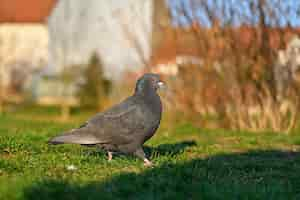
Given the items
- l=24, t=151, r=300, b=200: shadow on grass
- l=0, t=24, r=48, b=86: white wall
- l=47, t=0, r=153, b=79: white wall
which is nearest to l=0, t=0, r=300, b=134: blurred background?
l=24, t=151, r=300, b=200: shadow on grass

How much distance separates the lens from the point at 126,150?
621cm

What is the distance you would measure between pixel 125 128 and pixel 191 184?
111 cm

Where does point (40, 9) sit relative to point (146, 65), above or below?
above

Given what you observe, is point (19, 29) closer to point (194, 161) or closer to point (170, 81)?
point (170, 81)

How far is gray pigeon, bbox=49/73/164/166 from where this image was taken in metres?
6.11

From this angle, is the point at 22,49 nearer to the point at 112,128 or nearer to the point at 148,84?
the point at 148,84

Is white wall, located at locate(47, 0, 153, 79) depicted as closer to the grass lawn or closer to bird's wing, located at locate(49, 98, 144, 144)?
the grass lawn

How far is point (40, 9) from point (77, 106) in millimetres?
22582

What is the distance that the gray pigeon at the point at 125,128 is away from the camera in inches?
241

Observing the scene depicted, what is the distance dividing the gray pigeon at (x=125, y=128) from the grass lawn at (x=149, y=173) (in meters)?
0.18

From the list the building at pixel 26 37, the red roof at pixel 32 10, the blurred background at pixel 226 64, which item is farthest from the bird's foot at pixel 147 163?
the red roof at pixel 32 10

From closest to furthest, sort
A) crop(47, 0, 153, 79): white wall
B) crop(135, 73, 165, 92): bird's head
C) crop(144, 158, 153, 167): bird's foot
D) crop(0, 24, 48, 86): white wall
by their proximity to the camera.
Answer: crop(144, 158, 153, 167): bird's foot
crop(135, 73, 165, 92): bird's head
crop(0, 24, 48, 86): white wall
crop(47, 0, 153, 79): white wall

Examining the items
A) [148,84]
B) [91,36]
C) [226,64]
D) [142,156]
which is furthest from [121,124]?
[91,36]

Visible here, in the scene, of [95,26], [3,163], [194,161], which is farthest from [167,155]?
[95,26]
